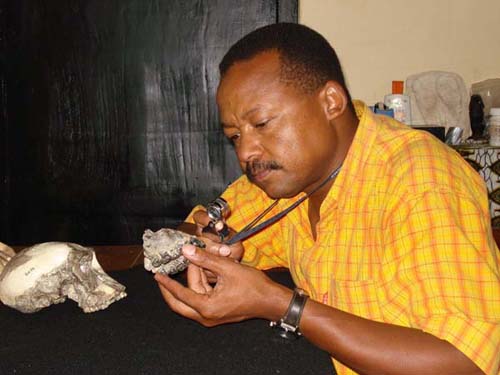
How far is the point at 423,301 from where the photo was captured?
97 centimetres

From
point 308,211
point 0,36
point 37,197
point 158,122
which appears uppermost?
point 0,36

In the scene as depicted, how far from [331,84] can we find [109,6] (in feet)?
6.29

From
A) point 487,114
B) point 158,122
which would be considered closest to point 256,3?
point 158,122

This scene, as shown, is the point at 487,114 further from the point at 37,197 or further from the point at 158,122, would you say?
the point at 37,197

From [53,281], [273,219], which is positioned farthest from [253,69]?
[53,281]

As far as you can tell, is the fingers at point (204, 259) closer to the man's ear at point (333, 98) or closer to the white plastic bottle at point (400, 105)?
the man's ear at point (333, 98)

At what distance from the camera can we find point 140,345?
1285mm

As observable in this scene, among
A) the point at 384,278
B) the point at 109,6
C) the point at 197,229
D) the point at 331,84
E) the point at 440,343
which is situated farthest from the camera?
the point at 109,6

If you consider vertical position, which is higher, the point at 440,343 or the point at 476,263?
the point at 476,263

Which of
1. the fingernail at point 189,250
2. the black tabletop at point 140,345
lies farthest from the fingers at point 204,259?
the black tabletop at point 140,345

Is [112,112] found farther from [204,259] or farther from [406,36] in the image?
[204,259]

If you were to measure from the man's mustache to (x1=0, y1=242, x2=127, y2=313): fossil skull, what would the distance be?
652 mm

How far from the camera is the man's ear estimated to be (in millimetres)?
1231

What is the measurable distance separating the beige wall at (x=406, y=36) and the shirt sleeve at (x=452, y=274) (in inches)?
71.6
